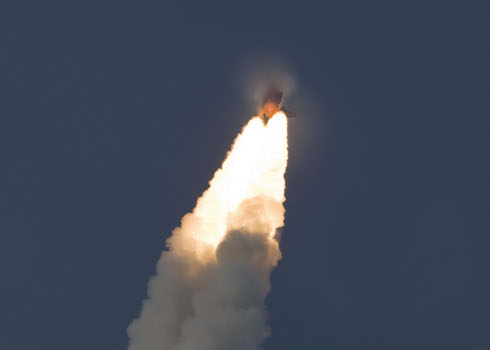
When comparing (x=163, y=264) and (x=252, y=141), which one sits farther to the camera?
(x=252, y=141)

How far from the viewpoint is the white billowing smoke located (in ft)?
317

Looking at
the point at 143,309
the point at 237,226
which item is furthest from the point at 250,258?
the point at 143,309

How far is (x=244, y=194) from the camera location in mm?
106188

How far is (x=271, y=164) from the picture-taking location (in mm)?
106312

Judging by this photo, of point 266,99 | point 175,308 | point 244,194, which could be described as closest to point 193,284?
point 175,308

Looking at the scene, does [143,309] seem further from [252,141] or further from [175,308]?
[252,141]

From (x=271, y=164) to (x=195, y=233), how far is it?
872cm

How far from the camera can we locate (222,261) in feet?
325

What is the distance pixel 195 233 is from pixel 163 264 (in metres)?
4.23

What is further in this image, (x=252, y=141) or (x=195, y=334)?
(x=252, y=141)

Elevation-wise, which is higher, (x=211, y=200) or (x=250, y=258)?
(x=211, y=200)

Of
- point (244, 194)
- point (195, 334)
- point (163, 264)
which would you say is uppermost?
point (244, 194)

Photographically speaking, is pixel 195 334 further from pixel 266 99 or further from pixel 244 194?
pixel 266 99

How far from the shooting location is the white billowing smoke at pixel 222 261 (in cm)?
9662
